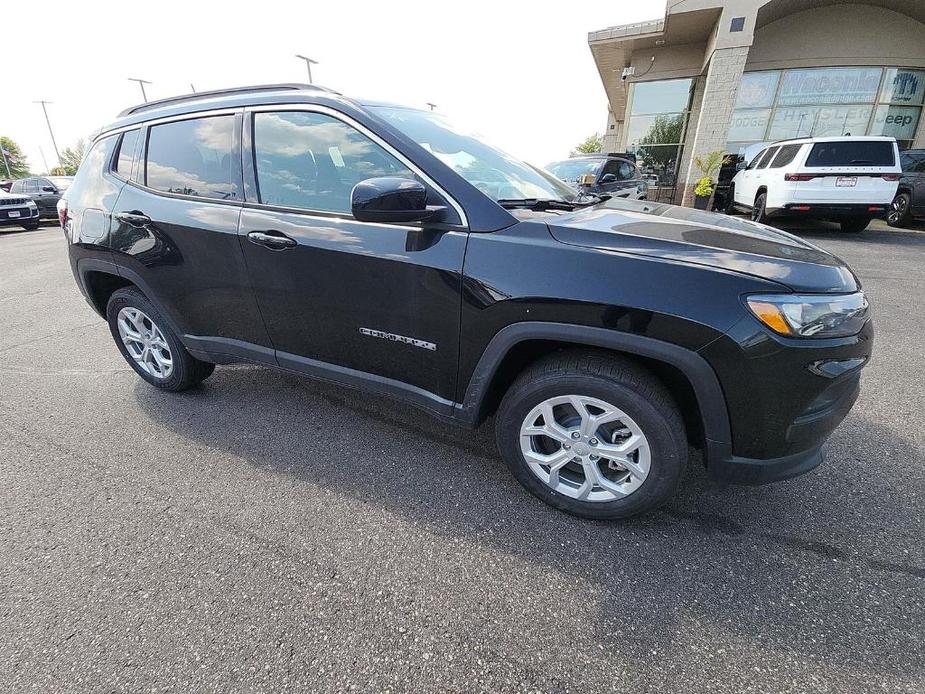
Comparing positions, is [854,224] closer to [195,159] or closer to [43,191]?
[195,159]

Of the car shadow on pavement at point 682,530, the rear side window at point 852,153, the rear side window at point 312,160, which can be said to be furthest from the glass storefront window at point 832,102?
the rear side window at point 312,160

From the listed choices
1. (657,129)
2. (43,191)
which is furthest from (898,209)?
(43,191)

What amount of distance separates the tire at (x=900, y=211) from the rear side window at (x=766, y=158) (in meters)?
2.59

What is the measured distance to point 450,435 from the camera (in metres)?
2.63

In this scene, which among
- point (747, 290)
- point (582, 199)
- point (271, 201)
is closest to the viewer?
point (747, 290)

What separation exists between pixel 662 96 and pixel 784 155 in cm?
943

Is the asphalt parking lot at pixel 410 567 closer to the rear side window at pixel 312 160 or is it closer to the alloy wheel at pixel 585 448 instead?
the alloy wheel at pixel 585 448

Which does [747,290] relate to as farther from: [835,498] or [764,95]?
[764,95]

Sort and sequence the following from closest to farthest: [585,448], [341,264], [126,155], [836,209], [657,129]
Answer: [585,448], [341,264], [126,155], [836,209], [657,129]

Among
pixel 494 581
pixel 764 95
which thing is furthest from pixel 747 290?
pixel 764 95

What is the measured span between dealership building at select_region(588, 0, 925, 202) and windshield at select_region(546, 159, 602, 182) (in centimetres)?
638

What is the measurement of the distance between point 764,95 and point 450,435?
18148 mm

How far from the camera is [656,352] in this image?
162 cm

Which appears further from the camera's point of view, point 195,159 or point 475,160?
point 195,159
